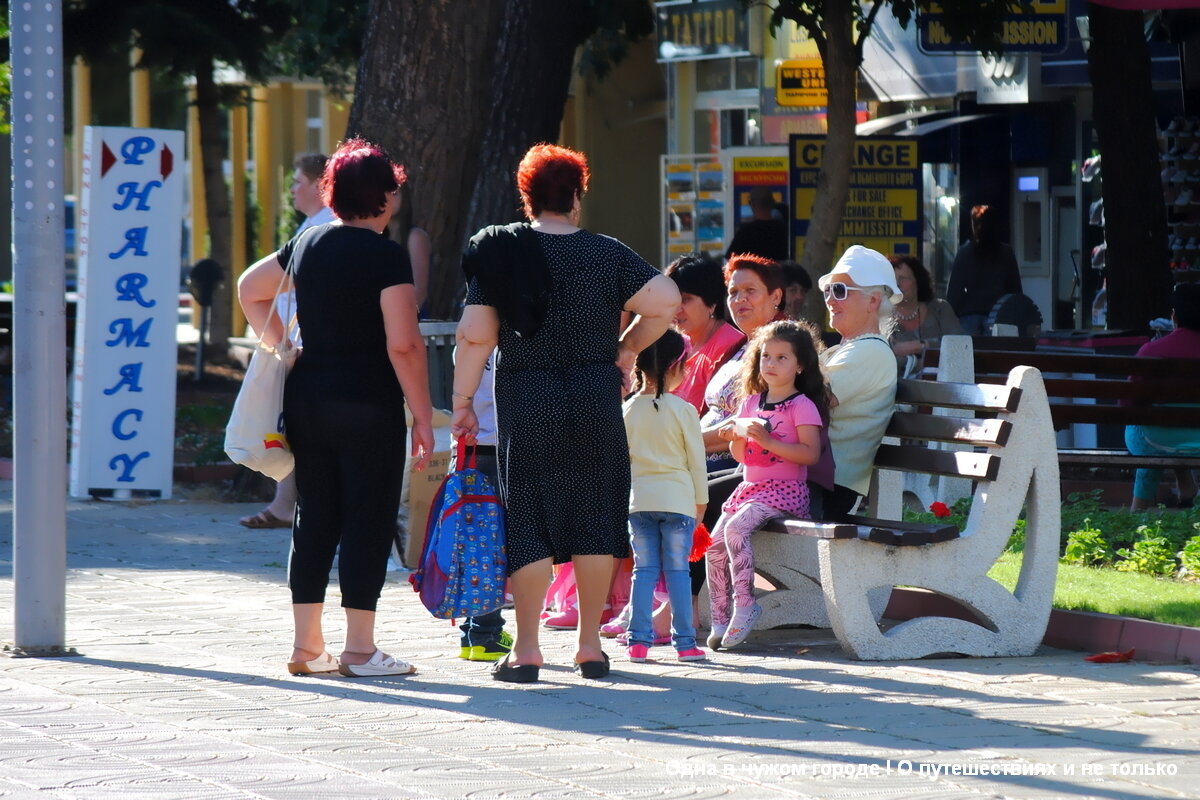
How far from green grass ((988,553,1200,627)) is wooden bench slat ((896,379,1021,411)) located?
0.87 m

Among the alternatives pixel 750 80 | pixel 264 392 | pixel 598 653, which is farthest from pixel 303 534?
pixel 750 80

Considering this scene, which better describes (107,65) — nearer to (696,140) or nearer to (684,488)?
(696,140)

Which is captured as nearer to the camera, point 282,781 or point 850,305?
point 282,781

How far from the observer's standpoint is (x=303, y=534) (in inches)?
257

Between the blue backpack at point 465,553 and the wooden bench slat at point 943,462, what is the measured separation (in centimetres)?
159

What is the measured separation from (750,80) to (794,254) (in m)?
9.92

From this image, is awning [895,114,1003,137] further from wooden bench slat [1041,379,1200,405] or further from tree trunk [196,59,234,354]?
wooden bench slat [1041,379,1200,405]

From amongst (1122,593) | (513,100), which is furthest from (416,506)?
(513,100)

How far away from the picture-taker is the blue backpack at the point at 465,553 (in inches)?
253

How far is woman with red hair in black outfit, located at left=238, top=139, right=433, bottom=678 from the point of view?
636 cm

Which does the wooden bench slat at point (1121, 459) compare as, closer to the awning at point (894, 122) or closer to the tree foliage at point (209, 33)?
the tree foliage at point (209, 33)

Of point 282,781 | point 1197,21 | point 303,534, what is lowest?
point 282,781

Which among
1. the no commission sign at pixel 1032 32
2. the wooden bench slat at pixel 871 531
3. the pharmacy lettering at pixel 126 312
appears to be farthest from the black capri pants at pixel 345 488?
the no commission sign at pixel 1032 32

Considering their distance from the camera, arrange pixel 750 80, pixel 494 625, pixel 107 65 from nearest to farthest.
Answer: pixel 494 625 < pixel 107 65 < pixel 750 80
